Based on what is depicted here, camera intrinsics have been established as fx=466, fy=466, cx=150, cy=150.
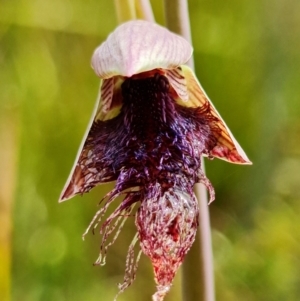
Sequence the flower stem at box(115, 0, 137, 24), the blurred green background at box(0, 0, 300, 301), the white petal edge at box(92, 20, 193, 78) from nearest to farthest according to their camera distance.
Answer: the white petal edge at box(92, 20, 193, 78), the flower stem at box(115, 0, 137, 24), the blurred green background at box(0, 0, 300, 301)

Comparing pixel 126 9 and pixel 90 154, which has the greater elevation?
pixel 126 9

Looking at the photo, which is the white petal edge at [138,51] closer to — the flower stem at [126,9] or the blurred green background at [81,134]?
the flower stem at [126,9]

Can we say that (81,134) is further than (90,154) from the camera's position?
Yes

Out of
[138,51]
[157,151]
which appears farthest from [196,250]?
[138,51]

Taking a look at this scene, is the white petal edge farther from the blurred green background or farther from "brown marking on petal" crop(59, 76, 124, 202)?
the blurred green background

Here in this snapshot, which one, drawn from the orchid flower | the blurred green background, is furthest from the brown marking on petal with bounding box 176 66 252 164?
the blurred green background

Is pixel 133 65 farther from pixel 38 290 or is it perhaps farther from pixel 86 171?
pixel 38 290

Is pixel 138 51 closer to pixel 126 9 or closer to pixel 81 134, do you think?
pixel 126 9

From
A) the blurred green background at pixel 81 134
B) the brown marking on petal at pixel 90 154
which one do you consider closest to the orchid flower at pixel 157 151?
the brown marking on petal at pixel 90 154
